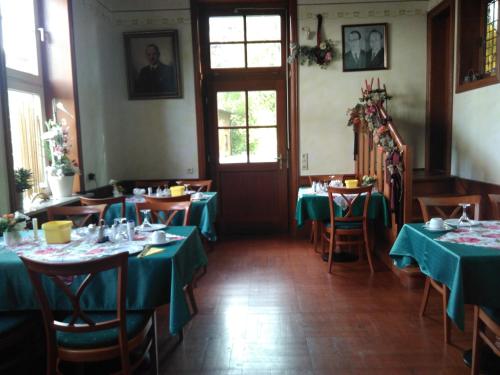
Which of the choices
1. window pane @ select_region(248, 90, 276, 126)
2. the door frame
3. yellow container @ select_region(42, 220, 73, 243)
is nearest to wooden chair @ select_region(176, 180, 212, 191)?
the door frame

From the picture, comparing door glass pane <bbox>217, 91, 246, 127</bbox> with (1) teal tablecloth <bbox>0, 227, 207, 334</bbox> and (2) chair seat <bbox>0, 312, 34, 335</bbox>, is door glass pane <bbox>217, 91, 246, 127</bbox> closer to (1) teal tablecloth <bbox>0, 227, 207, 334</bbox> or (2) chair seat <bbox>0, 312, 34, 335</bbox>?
(1) teal tablecloth <bbox>0, 227, 207, 334</bbox>

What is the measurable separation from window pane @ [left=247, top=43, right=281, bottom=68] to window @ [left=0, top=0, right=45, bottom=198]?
2.62 meters

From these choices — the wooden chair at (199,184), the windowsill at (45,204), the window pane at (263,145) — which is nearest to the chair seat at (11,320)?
the windowsill at (45,204)

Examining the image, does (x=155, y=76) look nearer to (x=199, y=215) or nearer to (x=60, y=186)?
(x=60, y=186)

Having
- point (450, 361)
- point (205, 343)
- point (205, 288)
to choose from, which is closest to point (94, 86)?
point (205, 288)

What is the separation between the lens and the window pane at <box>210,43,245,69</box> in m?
5.63

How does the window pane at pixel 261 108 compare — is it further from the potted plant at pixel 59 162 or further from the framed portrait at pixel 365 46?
the potted plant at pixel 59 162

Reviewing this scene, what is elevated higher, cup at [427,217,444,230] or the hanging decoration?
the hanging decoration

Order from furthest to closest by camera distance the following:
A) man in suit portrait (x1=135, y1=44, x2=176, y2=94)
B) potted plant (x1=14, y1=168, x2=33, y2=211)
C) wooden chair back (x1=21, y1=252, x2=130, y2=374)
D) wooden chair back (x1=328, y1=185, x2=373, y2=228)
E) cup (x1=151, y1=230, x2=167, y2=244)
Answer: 1. man in suit portrait (x1=135, y1=44, x2=176, y2=94)
2. wooden chair back (x1=328, y1=185, x2=373, y2=228)
3. potted plant (x1=14, y1=168, x2=33, y2=211)
4. cup (x1=151, y1=230, x2=167, y2=244)
5. wooden chair back (x1=21, y1=252, x2=130, y2=374)

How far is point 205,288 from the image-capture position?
375 cm

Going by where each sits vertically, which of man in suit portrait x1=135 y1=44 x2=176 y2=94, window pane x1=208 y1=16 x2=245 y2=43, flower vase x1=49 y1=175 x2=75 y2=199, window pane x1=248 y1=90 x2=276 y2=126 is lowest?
flower vase x1=49 y1=175 x2=75 y2=199

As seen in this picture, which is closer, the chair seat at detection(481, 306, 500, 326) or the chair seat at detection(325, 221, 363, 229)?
the chair seat at detection(481, 306, 500, 326)

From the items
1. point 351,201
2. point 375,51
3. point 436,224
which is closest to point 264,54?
point 375,51

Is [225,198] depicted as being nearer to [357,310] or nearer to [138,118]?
[138,118]
